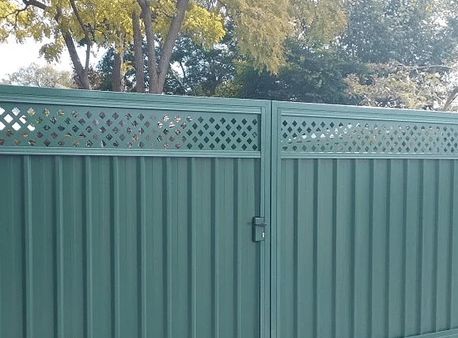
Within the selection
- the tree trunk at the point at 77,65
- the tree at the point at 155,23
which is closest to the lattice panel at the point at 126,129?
the tree at the point at 155,23

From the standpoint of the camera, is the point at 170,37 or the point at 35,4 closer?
the point at 170,37

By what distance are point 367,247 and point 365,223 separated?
175mm

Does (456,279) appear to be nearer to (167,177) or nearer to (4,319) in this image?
(167,177)

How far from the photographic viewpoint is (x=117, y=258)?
3482 millimetres

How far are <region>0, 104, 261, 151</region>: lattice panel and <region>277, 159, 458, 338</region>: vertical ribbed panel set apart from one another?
0.43 m

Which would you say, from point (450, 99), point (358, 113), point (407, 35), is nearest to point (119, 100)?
point (358, 113)

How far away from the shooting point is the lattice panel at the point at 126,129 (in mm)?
3250

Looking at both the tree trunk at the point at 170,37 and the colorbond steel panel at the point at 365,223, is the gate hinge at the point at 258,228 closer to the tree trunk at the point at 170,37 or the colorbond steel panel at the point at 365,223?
the colorbond steel panel at the point at 365,223

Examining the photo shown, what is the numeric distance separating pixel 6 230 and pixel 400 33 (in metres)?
22.1

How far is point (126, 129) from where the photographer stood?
138 inches

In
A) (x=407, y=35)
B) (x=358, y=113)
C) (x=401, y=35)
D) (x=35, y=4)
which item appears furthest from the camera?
(x=407, y=35)

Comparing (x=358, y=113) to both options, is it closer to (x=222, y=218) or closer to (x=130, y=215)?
(x=222, y=218)

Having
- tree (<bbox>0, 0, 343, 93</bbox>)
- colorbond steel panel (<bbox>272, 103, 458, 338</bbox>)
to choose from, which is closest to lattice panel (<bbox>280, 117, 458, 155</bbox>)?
colorbond steel panel (<bbox>272, 103, 458, 338</bbox>)

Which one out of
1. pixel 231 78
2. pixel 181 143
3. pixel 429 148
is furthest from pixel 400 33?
pixel 181 143
